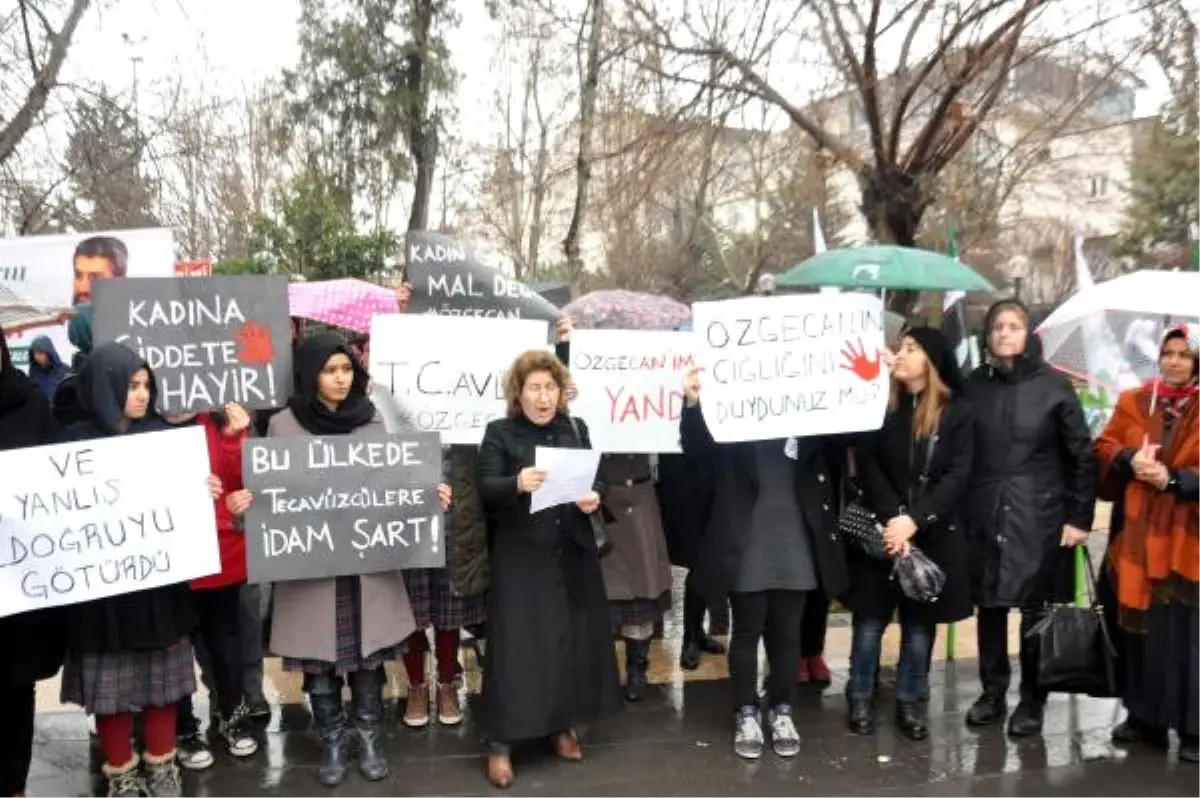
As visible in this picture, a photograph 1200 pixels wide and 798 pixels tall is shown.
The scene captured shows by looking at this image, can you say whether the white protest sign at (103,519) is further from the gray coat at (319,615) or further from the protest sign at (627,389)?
the protest sign at (627,389)

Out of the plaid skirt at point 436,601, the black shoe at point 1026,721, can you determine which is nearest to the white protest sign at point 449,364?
the plaid skirt at point 436,601

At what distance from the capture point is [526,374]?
4332 mm

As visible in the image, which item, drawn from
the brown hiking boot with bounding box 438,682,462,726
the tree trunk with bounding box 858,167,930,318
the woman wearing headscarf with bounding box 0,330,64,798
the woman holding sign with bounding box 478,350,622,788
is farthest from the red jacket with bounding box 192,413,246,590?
the tree trunk with bounding box 858,167,930,318

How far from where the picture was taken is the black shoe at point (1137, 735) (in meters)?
4.82

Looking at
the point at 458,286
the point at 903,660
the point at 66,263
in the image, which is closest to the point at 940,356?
the point at 903,660

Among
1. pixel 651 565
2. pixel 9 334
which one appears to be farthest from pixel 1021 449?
pixel 9 334

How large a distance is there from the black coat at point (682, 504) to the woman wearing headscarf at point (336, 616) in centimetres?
151

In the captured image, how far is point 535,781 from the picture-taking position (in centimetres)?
438

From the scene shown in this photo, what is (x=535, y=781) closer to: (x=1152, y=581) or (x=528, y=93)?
(x=1152, y=581)

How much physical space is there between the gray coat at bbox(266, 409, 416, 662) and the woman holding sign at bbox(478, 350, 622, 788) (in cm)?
43

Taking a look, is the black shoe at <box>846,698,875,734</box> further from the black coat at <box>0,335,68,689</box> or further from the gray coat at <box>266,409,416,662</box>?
the black coat at <box>0,335,68,689</box>

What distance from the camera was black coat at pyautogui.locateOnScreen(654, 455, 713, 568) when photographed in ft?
17.6

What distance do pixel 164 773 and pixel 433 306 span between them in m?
2.43

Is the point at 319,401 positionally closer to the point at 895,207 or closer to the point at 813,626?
the point at 813,626
